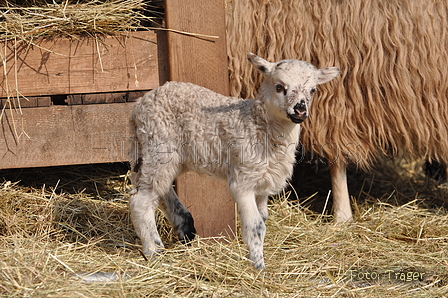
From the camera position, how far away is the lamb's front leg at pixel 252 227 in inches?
116

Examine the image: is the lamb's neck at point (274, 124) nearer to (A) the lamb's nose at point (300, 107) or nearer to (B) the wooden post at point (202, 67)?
(A) the lamb's nose at point (300, 107)

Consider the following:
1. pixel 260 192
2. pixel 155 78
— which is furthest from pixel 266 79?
pixel 155 78

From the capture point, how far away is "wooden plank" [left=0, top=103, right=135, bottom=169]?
371cm

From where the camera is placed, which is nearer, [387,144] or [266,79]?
[266,79]

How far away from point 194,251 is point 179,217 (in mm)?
284

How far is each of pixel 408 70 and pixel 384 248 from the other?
1.26m

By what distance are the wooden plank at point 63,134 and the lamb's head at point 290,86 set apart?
1.18 meters

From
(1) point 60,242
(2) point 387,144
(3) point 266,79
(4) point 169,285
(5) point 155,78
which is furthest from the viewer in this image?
(2) point 387,144

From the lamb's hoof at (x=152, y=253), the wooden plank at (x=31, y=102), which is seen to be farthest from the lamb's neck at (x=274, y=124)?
the wooden plank at (x=31, y=102)

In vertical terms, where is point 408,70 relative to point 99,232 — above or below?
above

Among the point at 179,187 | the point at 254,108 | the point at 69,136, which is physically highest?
the point at 254,108

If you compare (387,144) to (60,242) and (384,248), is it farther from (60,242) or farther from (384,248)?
(60,242)

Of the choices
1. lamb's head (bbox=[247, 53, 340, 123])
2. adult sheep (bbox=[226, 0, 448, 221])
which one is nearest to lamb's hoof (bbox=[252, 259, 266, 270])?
lamb's head (bbox=[247, 53, 340, 123])

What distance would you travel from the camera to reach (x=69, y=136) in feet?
12.2
